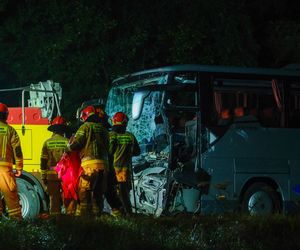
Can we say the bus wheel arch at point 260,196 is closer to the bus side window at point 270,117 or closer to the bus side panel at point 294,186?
the bus side panel at point 294,186

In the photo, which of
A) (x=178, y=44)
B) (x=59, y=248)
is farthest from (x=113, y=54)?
(x=59, y=248)

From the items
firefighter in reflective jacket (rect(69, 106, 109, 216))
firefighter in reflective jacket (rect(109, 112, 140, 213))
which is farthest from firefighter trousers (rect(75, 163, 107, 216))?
firefighter in reflective jacket (rect(109, 112, 140, 213))

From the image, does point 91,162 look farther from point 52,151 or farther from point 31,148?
point 31,148

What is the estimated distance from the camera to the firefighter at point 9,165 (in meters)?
10.1

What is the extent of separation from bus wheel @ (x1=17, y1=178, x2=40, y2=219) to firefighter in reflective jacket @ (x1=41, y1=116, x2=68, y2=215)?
930 mm

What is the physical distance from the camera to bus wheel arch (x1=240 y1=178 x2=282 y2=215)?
478 inches

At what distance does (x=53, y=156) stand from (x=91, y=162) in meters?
1.23

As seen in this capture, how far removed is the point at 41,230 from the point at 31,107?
18.7ft

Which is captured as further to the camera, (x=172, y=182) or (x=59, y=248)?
(x=172, y=182)

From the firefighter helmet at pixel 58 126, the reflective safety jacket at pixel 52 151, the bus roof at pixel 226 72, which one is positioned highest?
the bus roof at pixel 226 72

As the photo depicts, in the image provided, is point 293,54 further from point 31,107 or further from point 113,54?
point 31,107

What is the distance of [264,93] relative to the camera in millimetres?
12547

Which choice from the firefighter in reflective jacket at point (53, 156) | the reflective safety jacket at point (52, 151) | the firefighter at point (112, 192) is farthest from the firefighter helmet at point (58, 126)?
the firefighter at point (112, 192)

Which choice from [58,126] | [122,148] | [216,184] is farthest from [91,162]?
[216,184]
